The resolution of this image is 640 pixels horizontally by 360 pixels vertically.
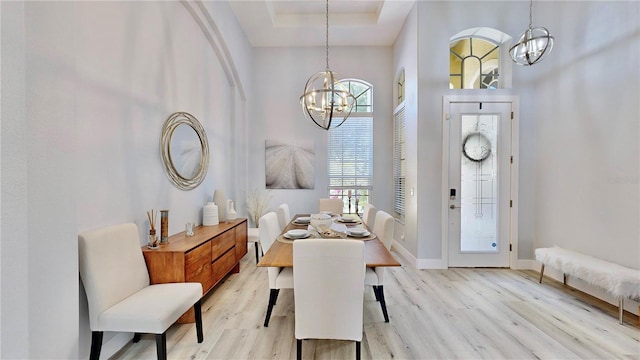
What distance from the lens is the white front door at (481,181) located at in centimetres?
384

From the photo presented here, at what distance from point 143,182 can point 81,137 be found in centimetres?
68

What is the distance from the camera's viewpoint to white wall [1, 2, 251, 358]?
4.10ft

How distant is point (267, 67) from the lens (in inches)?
208

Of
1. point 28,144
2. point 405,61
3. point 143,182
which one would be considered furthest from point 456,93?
point 28,144

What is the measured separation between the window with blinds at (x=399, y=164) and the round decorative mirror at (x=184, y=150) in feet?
10.3

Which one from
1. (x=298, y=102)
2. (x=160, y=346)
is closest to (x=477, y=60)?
(x=298, y=102)

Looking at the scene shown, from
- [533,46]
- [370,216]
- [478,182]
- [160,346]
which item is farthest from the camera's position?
[478,182]

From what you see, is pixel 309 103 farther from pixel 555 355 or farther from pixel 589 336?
pixel 589 336

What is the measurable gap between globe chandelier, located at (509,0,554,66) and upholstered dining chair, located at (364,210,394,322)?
228 cm

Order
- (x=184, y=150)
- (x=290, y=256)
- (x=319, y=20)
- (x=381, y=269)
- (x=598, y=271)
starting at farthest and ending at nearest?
1. (x=319, y=20)
2. (x=184, y=150)
3. (x=598, y=271)
4. (x=381, y=269)
5. (x=290, y=256)

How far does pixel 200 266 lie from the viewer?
2.47m

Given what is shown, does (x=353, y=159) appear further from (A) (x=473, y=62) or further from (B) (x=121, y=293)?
(B) (x=121, y=293)

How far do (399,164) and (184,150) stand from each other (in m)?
3.50

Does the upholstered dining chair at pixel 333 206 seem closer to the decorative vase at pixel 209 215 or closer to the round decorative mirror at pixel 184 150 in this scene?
the decorative vase at pixel 209 215
